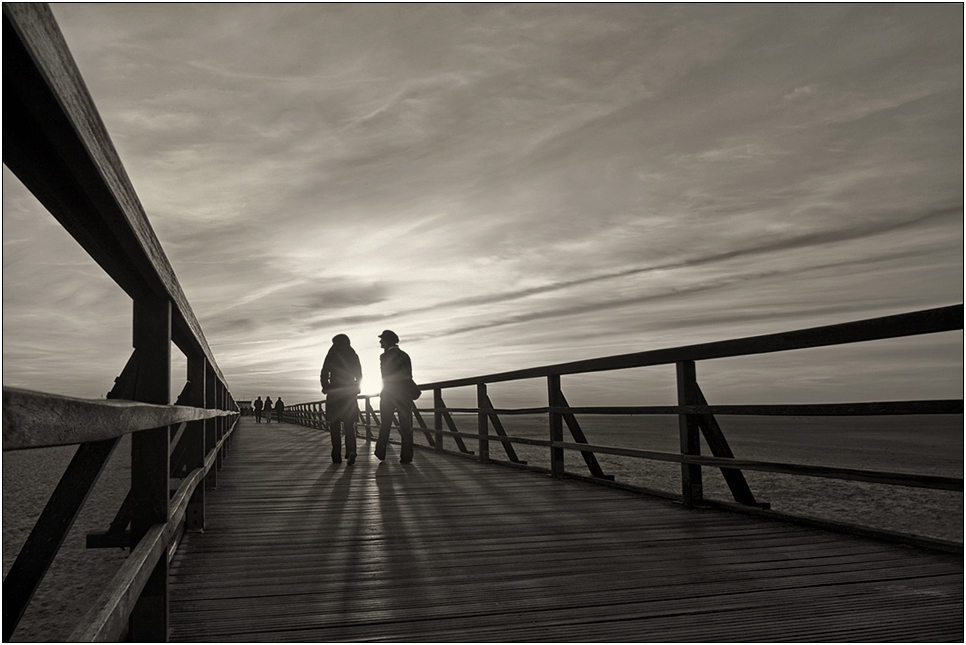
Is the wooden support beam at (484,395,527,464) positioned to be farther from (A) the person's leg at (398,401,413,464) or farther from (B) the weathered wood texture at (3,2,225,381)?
(B) the weathered wood texture at (3,2,225,381)

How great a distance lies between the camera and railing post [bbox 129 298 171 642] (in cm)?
219

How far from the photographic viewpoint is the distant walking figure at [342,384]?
8.38m

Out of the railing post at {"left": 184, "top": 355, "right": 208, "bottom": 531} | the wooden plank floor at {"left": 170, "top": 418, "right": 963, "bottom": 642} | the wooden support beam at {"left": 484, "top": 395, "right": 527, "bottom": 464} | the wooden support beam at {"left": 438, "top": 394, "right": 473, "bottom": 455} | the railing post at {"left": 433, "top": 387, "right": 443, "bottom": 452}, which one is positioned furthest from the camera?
the railing post at {"left": 433, "top": 387, "right": 443, "bottom": 452}

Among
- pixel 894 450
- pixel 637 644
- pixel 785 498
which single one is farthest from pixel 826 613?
pixel 894 450

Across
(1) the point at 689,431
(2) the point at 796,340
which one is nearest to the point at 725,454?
(1) the point at 689,431

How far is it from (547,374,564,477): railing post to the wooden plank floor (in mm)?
1525

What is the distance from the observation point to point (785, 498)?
14641 mm

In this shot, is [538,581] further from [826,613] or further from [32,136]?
[32,136]

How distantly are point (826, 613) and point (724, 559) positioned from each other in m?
0.81

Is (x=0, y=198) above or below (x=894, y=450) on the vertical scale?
above

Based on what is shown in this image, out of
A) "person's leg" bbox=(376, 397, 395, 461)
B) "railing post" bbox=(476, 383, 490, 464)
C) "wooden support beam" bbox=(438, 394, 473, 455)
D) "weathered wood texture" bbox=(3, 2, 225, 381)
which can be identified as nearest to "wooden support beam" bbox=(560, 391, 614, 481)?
"railing post" bbox=(476, 383, 490, 464)

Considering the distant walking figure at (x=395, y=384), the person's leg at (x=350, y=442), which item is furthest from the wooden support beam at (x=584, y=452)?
the person's leg at (x=350, y=442)

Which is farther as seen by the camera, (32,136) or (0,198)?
(32,136)

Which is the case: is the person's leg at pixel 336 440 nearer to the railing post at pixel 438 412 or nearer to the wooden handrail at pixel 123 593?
the railing post at pixel 438 412
